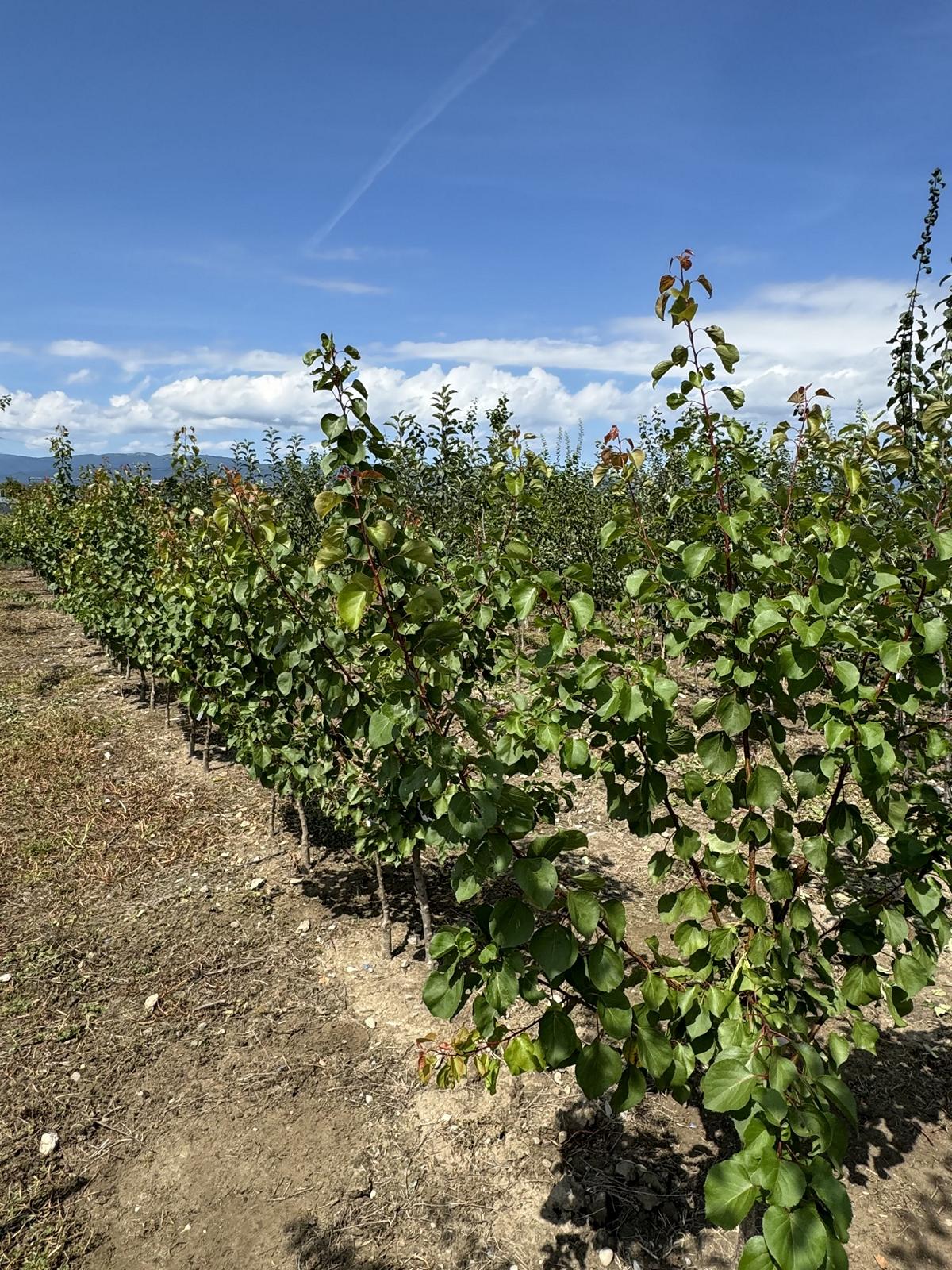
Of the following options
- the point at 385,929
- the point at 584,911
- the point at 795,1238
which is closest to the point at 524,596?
the point at 584,911

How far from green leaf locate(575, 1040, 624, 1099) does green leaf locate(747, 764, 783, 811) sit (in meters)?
0.85

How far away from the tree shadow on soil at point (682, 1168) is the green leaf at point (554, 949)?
209 cm

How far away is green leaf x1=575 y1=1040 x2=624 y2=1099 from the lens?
1.62 metres

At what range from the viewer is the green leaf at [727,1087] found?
171 cm

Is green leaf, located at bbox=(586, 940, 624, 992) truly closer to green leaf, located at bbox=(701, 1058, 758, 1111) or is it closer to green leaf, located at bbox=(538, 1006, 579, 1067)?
green leaf, located at bbox=(538, 1006, 579, 1067)

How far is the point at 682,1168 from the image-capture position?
319cm

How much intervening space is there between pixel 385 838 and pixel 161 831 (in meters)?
3.06

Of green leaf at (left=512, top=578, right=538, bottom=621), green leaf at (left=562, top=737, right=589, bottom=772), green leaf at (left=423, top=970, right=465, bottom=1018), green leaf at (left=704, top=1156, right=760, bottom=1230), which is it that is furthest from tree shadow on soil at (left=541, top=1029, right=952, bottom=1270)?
green leaf at (left=512, top=578, right=538, bottom=621)

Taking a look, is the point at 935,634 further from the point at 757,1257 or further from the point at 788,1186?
the point at 757,1257

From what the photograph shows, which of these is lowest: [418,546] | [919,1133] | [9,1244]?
[9,1244]

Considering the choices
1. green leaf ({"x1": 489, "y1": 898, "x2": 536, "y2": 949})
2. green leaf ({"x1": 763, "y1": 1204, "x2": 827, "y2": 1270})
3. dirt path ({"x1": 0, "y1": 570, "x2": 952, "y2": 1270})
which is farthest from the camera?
dirt path ({"x1": 0, "y1": 570, "x2": 952, "y2": 1270})

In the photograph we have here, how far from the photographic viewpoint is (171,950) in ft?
15.7

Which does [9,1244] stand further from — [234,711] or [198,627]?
[198,627]

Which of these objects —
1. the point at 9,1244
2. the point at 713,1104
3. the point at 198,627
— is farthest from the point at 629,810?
the point at 198,627
